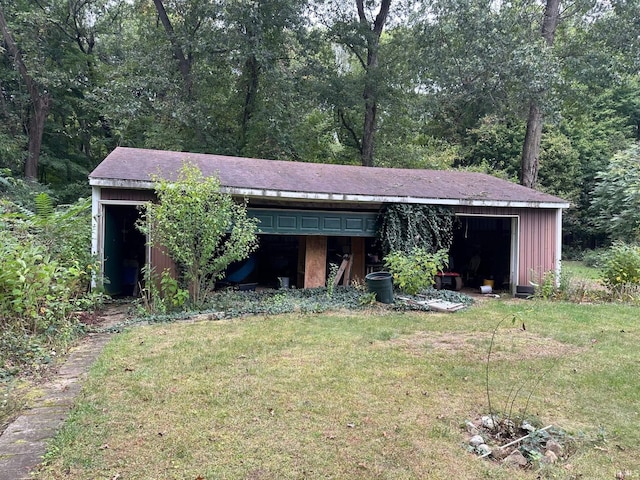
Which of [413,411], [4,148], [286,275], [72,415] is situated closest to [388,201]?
[286,275]

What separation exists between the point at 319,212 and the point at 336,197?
28.0 inches

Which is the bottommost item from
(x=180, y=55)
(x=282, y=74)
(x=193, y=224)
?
(x=193, y=224)

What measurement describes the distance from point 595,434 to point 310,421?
6.55ft

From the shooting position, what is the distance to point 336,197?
861 cm

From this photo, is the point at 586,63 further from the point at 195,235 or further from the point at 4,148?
the point at 4,148

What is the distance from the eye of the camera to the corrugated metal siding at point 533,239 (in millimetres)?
9930

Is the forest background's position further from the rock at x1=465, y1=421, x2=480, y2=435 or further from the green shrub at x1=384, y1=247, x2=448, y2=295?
the rock at x1=465, y1=421, x2=480, y2=435

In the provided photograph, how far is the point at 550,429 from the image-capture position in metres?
3.06

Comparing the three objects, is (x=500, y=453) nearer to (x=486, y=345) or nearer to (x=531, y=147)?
(x=486, y=345)

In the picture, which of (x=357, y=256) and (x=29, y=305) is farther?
(x=357, y=256)

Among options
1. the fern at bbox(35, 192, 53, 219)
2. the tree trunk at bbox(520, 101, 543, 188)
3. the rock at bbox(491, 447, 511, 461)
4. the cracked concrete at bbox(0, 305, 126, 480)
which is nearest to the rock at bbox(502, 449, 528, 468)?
the rock at bbox(491, 447, 511, 461)

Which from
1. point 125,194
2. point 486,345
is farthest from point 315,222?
point 486,345

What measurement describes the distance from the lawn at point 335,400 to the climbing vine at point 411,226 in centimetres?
327

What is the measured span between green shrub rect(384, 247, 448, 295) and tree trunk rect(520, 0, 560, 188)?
8798mm
